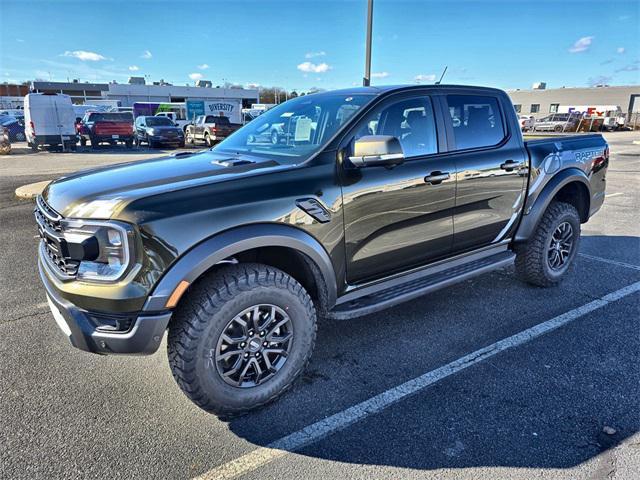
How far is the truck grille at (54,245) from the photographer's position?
2.47 m

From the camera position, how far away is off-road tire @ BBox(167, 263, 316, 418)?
2467 mm

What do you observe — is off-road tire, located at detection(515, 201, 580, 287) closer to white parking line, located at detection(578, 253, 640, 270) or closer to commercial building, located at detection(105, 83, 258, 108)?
white parking line, located at detection(578, 253, 640, 270)

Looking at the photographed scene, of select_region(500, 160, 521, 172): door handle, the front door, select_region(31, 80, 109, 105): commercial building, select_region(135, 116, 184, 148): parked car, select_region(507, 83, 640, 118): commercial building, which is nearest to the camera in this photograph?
the front door

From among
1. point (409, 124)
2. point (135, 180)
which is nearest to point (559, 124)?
point (409, 124)

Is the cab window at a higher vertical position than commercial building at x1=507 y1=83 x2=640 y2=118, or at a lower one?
lower

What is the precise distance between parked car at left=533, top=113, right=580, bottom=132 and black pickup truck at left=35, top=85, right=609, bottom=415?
41.2m

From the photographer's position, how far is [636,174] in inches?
536

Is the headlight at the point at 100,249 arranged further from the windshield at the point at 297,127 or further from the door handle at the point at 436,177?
the door handle at the point at 436,177

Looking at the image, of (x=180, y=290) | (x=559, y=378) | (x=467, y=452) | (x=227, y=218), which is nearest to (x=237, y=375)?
(x=180, y=290)

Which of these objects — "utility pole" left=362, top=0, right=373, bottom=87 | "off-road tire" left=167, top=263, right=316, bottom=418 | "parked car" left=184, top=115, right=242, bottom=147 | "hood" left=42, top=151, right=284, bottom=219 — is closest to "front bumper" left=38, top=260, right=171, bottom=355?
"off-road tire" left=167, top=263, right=316, bottom=418

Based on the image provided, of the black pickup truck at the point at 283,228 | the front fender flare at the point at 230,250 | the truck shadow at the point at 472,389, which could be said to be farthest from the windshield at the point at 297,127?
the truck shadow at the point at 472,389

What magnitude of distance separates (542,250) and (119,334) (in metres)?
3.84

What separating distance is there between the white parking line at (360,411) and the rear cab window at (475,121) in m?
1.62

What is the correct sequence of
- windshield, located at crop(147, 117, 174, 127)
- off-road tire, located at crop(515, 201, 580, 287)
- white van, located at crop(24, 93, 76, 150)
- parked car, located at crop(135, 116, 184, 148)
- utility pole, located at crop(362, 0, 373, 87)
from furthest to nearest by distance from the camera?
windshield, located at crop(147, 117, 174, 127) < parked car, located at crop(135, 116, 184, 148) < white van, located at crop(24, 93, 76, 150) < utility pole, located at crop(362, 0, 373, 87) < off-road tire, located at crop(515, 201, 580, 287)
